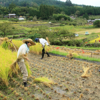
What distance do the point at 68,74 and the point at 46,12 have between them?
7153 centimetres

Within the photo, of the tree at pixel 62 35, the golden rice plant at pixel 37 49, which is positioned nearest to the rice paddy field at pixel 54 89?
the golden rice plant at pixel 37 49

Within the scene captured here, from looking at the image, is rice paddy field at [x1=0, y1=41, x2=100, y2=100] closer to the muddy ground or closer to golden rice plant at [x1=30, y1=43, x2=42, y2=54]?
the muddy ground

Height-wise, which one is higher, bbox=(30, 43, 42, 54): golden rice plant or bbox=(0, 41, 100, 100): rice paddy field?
bbox=(30, 43, 42, 54): golden rice plant

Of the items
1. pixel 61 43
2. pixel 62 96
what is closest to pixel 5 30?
pixel 61 43

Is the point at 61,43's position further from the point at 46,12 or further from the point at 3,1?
the point at 3,1

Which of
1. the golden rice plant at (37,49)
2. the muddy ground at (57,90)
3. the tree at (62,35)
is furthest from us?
the tree at (62,35)

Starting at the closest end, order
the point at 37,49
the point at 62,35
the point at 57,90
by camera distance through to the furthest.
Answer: the point at 57,90 → the point at 37,49 → the point at 62,35

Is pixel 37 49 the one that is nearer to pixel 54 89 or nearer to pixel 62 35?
pixel 54 89

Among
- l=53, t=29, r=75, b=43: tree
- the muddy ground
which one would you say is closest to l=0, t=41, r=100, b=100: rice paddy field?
the muddy ground

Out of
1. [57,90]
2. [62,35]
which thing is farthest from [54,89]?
[62,35]

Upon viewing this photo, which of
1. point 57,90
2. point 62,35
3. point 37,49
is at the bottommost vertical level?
point 57,90

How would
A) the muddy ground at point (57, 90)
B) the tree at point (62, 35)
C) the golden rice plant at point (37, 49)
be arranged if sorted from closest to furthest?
1. the muddy ground at point (57, 90)
2. the golden rice plant at point (37, 49)
3. the tree at point (62, 35)

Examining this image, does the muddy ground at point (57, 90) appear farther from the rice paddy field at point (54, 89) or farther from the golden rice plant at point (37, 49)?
the golden rice plant at point (37, 49)

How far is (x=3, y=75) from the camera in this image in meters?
3.52
